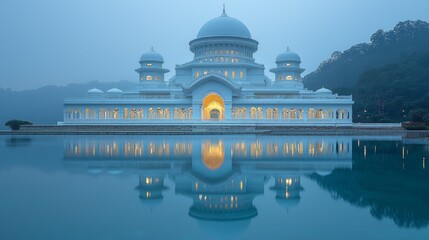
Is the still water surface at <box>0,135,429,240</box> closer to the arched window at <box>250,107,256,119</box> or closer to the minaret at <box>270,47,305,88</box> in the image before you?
the arched window at <box>250,107,256,119</box>


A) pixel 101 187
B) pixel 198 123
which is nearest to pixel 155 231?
pixel 101 187

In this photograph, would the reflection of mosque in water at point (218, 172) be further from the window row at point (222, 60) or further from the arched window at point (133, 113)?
the window row at point (222, 60)

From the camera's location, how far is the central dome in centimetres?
5519

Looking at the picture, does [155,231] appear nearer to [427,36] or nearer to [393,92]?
[393,92]

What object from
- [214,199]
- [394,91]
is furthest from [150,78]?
[214,199]

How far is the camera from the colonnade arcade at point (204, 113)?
1948 inches

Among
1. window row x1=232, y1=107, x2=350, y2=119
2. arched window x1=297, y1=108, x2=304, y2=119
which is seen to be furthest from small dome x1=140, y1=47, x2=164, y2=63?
arched window x1=297, y1=108, x2=304, y2=119

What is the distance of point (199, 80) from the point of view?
1881 inches

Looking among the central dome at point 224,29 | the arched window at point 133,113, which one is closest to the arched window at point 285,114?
the central dome at point 224,29

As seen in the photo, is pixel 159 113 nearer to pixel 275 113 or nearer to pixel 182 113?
pixel 182 113

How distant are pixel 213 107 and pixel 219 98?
2975 millimetres

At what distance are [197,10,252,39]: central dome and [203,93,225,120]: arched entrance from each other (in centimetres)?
1025

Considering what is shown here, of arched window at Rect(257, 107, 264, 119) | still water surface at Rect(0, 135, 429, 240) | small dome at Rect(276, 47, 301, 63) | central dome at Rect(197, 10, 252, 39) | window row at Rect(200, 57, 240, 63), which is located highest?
central dome at Rect(197, 10, 252, 39)

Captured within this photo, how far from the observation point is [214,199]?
9.17 m
